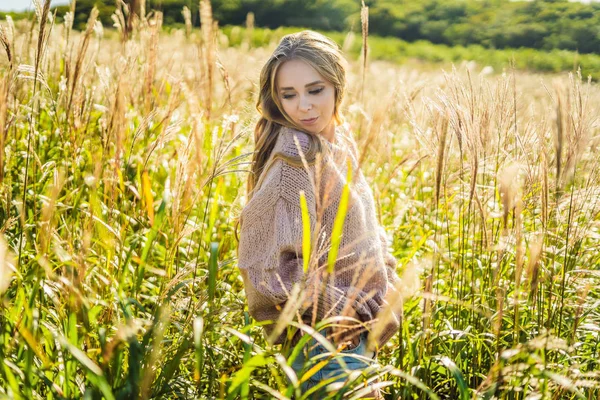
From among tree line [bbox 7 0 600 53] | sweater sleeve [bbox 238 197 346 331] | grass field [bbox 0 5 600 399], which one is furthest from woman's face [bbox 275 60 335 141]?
tree line [bbox 7 0 600 53]

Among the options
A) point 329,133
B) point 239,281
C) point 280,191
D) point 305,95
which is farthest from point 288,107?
point 239,281

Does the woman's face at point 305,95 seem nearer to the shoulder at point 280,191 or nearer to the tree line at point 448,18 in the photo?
the shoulder at point 280,191

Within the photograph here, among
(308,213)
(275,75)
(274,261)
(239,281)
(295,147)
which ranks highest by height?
(275,75)

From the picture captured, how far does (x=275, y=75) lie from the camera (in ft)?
6.23

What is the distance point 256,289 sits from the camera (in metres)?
1.63

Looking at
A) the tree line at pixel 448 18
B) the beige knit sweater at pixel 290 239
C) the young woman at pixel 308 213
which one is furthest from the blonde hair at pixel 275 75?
the tree line at pixel 448 18

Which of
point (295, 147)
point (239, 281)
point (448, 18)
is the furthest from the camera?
point (448, 18)

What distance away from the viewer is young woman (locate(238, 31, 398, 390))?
1.59 metres

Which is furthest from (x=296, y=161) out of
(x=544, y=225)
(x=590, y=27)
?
(x=590, y=27)

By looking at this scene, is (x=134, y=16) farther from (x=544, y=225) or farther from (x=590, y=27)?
(x=590, y=27)

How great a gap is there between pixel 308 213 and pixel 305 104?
396 mm

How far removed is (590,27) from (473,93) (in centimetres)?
2512

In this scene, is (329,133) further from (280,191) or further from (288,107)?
(280,191)

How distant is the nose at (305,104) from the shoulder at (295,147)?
79 millimetres
